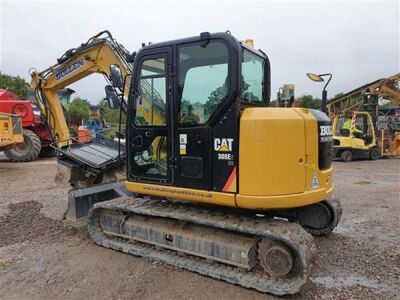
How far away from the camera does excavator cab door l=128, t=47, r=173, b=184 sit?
439cm

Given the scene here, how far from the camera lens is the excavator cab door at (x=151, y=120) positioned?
439cm

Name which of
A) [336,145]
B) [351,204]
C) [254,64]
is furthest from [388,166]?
[254,64]

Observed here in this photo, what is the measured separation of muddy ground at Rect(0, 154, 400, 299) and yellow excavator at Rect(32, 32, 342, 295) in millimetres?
225

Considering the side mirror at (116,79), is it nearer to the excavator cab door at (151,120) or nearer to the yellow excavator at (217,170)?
the yellow excavator at (217,170)

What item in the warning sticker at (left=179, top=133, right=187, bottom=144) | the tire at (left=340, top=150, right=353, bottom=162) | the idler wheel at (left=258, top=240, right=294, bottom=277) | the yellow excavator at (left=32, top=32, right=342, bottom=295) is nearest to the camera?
the idler wheel at (left=258, top=240, right=294, bottom=277)

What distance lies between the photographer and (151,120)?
4.59m

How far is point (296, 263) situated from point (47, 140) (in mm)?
14199

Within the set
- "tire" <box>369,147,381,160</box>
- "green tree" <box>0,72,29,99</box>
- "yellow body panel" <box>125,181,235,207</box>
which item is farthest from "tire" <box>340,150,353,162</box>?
"green tree" <box>0,72,29,99</box>

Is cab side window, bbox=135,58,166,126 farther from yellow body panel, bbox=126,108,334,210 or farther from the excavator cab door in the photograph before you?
yellow body panel, bbox=126,108,334,210

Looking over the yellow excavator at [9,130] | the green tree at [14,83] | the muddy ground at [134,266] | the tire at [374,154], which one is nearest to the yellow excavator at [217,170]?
the muddy ground at [134,266]

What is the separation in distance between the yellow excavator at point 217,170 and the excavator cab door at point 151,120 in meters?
0.01

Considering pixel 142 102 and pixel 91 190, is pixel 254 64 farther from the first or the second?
pixel 91 190

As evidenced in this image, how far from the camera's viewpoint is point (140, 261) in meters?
4.55

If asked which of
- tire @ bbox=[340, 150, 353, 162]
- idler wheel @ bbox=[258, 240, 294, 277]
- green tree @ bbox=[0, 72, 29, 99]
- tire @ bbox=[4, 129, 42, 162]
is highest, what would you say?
green tree @ bbox=[0, 72, 29, 99]
